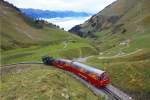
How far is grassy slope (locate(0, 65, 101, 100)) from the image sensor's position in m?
62.2

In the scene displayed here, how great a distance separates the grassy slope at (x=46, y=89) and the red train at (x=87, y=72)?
119 inches

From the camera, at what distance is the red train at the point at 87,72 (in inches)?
2866

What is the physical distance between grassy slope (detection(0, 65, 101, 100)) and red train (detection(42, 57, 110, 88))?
3014 millimetres

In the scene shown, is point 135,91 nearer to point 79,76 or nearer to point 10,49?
point 79,76

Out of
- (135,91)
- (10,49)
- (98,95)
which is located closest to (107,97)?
(98,95)

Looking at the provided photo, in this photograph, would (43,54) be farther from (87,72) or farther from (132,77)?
(132,77)

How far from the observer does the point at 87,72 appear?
78.4m

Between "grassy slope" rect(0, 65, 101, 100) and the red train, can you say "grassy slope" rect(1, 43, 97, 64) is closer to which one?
the red train

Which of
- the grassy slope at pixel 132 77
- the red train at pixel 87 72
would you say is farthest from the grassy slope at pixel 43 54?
the grassy slope at pixel 132 77

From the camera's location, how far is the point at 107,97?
214 feet

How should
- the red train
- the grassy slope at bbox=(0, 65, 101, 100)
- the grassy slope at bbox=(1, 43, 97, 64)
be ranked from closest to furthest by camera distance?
the grassy slope at bbox=(0, 65, 101, 100) < the red train < the grassy slope at bbox=(1, 43, 97, 64)

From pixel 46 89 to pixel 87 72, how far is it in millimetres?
16306

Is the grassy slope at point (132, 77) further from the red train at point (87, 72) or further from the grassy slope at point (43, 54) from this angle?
the grassy slope at point (43, 54)

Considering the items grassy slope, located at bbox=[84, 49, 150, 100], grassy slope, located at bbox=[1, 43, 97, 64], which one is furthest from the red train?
grassy slope, located at bbox=[1, 43, 97, 64]
